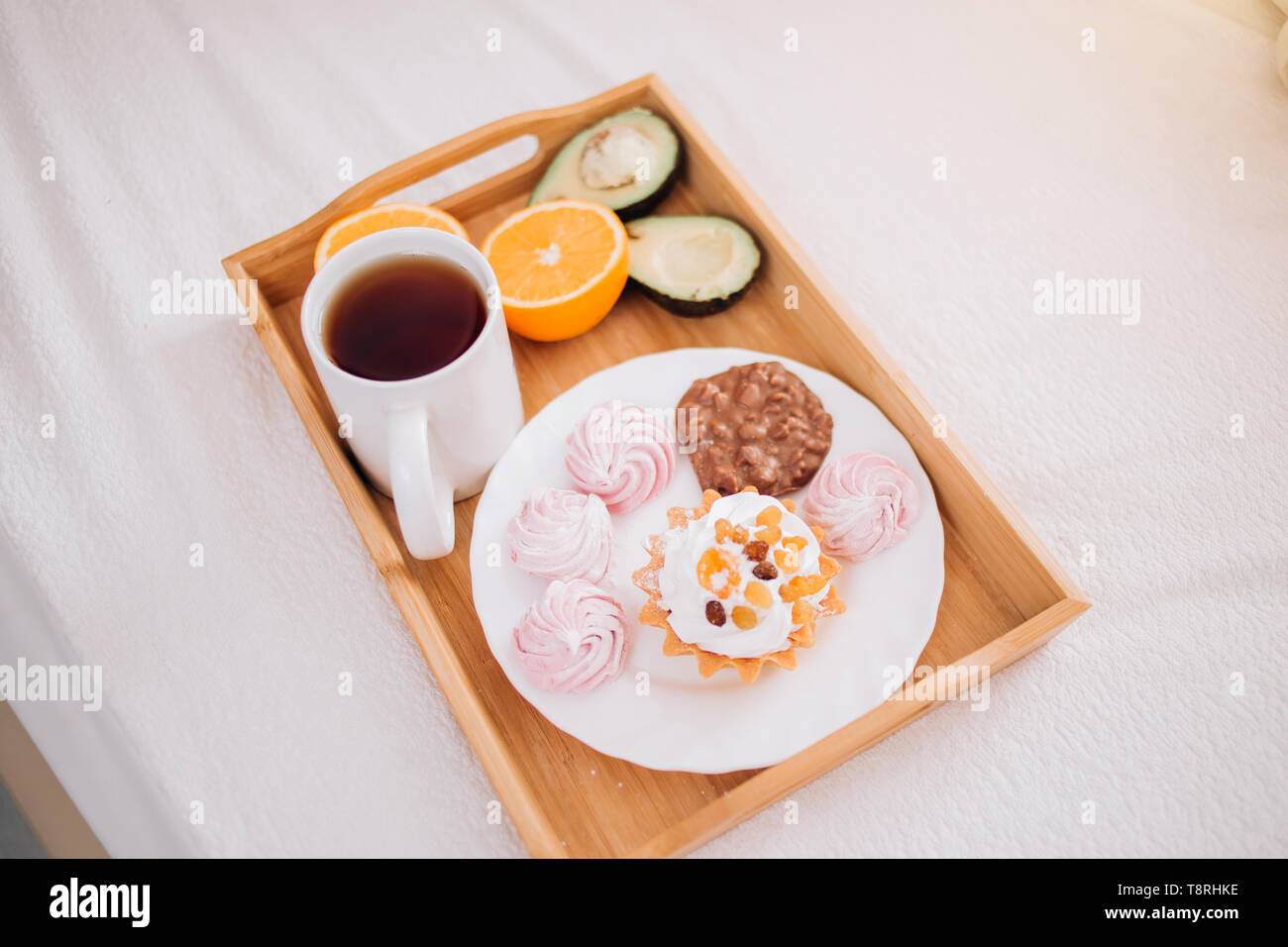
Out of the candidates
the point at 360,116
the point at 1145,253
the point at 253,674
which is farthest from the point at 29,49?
the point at 1145,253

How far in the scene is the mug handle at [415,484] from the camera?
110 centimetres

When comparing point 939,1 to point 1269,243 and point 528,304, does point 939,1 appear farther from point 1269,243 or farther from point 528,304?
point 528,304

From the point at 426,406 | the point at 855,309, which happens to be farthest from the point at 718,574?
the point at 855,309

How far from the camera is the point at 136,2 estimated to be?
189 cm

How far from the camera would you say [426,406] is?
1147 mm

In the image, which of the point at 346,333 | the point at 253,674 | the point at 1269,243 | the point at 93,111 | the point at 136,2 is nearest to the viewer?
the point at 346,333

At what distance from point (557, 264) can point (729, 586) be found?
56cm

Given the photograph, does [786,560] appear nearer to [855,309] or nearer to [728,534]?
[728,534]

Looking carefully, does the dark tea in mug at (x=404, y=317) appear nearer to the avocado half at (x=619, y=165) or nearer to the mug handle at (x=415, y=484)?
the mug handle at (x=415, y=484)

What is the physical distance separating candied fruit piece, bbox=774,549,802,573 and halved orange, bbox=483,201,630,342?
49 centimetres

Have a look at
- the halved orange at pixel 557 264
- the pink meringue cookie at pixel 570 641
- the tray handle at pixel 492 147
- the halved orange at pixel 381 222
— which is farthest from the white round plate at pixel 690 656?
the tray handle at pixel 492 147

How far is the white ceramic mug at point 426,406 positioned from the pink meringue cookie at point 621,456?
11 centimetres

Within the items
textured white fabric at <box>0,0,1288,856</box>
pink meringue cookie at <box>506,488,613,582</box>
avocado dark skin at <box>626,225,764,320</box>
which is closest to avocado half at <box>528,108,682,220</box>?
avocado dark skin at <box>626,225,764,320</box>

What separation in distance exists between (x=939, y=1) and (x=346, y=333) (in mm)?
1353
